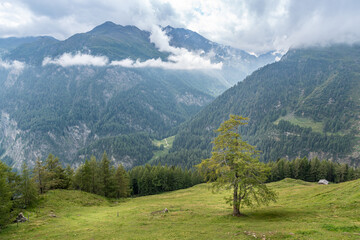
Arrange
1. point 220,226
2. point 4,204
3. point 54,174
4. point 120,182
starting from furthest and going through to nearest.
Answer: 1. point 120,182
2. point 54,174
3. point 4,204
4. point 220,226

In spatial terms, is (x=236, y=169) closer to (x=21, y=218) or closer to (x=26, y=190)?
(x=21, y=218)

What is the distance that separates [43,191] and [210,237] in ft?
186

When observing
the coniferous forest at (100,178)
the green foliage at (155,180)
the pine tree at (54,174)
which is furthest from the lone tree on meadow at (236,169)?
the green foliage at (155,180)

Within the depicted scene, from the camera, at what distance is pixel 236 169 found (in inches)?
1143

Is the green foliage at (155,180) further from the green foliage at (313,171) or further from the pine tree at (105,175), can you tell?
the green foliage at (313,171)

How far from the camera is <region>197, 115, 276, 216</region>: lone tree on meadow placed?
28.9 meters

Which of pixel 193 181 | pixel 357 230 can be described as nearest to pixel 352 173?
A: pixel 193 181

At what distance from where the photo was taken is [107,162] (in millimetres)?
74875

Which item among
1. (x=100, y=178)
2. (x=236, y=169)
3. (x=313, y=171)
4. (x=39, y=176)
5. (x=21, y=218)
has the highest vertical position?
(x=236, y=169)

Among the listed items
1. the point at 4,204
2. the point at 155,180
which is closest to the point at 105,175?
the point at 155,180

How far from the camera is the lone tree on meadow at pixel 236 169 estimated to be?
28859 millimetres

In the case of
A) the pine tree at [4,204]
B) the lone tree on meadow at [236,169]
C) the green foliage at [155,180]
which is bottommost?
the green foliage at [155,180]

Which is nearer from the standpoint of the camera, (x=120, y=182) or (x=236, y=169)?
(x=236, y=169)

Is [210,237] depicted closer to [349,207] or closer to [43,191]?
[349,207]
